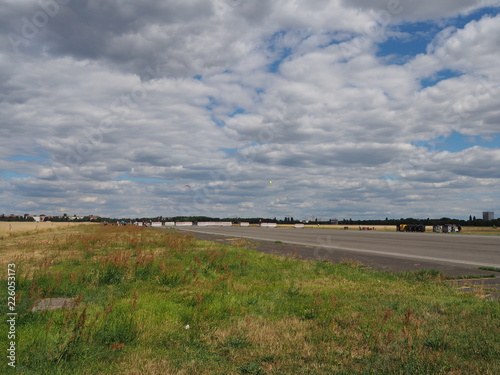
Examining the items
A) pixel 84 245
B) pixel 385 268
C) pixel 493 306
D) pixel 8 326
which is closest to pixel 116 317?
pixel 8 326

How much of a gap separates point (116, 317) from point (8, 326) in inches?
74.4

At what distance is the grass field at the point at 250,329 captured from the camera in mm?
5496

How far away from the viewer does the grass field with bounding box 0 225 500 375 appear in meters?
5.50

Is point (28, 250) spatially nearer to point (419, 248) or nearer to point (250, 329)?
point (250, 329)

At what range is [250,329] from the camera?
723cm

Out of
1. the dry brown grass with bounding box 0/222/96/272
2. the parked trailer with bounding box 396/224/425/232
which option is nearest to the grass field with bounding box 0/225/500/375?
the dry brown grass with bounding box 0/222/96/272

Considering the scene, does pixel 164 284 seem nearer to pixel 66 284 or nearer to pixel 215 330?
pixel 66 284

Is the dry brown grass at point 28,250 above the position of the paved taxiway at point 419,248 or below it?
above

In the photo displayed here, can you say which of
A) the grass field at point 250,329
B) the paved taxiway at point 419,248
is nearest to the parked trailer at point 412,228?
the paved taxiway at point 419,248

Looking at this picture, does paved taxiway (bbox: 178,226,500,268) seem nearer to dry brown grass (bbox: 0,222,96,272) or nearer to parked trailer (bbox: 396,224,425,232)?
dry brown grass (bbox: 0,222,96,272)

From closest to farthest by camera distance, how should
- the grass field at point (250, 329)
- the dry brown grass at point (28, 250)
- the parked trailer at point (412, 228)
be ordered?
the grass field at point (250, 329), the dry brown grass at point (28, 250), the parked trailer at point (412, 228)

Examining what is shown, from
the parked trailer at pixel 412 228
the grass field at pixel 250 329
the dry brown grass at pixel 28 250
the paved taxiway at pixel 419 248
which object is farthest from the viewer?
the parked trailer at pixel 412 228

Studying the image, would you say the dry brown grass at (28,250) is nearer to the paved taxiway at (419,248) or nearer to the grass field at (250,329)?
the grass field at (250,329)

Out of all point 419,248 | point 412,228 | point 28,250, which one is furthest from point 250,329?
point 412,228
